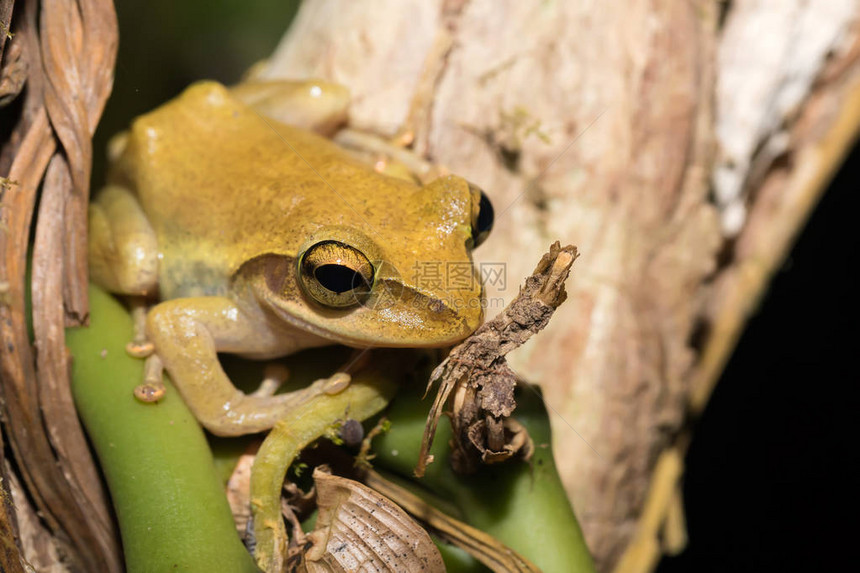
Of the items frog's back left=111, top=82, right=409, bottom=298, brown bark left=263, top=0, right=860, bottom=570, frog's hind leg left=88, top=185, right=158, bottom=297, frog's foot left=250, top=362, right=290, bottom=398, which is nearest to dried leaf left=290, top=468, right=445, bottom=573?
frog's foot left=250, top=362, right=290, bottom=398

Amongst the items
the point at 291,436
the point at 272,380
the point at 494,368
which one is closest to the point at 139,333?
the point at 272,380

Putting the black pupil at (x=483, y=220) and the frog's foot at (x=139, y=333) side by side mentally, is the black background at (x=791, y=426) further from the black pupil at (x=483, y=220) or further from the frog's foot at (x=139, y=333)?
the frog's foot at (x=139, y=333)

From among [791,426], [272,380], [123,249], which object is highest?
[123,249]

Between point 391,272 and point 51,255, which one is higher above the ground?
point 391,272

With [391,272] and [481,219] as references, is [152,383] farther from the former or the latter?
[481,219]

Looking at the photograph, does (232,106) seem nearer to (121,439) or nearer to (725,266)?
(121,439)

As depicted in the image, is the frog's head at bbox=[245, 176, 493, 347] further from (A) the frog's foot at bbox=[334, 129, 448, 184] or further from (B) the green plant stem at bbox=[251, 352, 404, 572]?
(A) the frog's foot at bbox=[334, 129, 448, 184]

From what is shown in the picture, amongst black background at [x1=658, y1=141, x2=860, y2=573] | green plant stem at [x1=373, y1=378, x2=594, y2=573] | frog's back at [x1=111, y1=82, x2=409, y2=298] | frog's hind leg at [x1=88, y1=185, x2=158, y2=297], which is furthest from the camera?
black background at [x1=658, y1=141, x2=860, y2=573]

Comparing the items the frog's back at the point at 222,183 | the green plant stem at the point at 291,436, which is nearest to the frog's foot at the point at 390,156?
the frog's back at the point at 222,183
